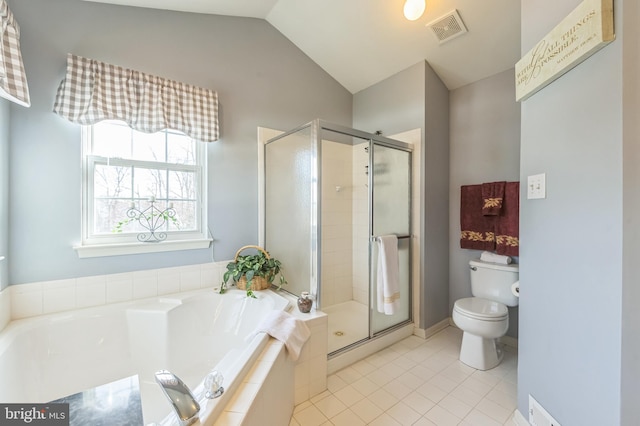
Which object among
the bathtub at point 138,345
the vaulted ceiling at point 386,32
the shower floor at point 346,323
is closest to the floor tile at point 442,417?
the shower floor at point 346,323

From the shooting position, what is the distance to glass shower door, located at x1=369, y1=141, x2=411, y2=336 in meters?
2.28

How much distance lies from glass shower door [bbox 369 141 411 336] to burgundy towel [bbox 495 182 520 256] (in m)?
0.75

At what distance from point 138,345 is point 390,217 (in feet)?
6.90

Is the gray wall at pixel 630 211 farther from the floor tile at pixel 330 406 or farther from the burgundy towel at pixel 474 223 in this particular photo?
the burgundy towel at pixel 474 223

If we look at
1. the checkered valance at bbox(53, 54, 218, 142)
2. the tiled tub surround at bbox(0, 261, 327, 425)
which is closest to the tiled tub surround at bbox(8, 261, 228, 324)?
the tiled tub surround at bbox(0, 261, 327, 425)

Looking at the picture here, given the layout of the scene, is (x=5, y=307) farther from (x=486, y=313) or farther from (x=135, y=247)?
(x=486, y=313)

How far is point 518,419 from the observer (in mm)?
1438

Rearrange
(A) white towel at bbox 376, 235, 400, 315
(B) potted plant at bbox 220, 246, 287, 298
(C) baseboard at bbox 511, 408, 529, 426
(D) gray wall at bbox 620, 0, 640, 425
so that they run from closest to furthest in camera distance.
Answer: (D) gray wall at bbox 620, 0, 640, 425 < (C) baseboard at bbox 511, 408, 529, 426 < (B) potted plant at bbox 220, 246, 287, 298 < (A) white towel at bbox 376, 235, 400, 315

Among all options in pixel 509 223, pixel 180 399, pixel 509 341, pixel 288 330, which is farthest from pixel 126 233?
pixel 509 341

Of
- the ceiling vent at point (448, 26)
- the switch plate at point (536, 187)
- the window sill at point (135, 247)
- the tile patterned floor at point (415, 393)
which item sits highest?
the ceiling vent at point (448, 26)

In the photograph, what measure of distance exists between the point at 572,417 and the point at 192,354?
2.01 metres

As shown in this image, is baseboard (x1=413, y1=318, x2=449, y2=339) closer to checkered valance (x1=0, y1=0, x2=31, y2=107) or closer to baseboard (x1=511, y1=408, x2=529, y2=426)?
baseboard (x1=511, y1=408, x2=529, y2=426)

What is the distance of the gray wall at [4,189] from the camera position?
1437 mm

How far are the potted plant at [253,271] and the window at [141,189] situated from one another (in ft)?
1.10
